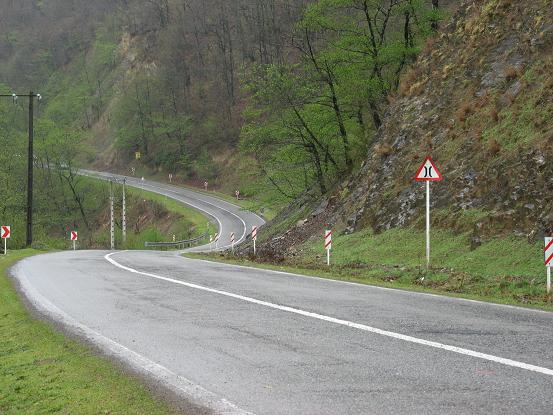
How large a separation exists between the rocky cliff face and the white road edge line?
9.44m

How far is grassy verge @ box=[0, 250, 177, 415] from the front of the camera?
217 inches

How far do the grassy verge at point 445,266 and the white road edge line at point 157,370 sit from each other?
6.34 metres

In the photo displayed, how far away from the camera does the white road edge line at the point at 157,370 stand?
16.9 ft

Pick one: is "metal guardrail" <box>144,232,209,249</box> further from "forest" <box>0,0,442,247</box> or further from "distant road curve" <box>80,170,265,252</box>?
"forest" <box>0,0,442,247</box>

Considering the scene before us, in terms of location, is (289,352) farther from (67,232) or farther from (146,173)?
(146,173)

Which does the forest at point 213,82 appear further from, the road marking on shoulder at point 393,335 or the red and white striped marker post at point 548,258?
the road marking on shoulder at point 393,335

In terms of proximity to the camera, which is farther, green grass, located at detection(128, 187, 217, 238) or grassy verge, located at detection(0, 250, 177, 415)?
green grass, located at detection(128, 187, 217, 238)

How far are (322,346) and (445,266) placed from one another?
8.38 meters

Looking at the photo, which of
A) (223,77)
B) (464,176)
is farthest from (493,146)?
(223,77)

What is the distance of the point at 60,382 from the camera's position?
21.1 ft

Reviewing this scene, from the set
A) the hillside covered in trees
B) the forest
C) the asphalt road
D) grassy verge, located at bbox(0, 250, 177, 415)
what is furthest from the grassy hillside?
grassy verge, located at bbox(0, 250, 177, 415)

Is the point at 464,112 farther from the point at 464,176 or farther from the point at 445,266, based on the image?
the point at 445,266

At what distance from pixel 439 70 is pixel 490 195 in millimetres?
9412

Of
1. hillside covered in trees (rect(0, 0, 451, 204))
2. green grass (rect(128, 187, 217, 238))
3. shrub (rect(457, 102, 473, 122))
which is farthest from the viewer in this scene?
green grass (rect(128, 187, 217, 238))
